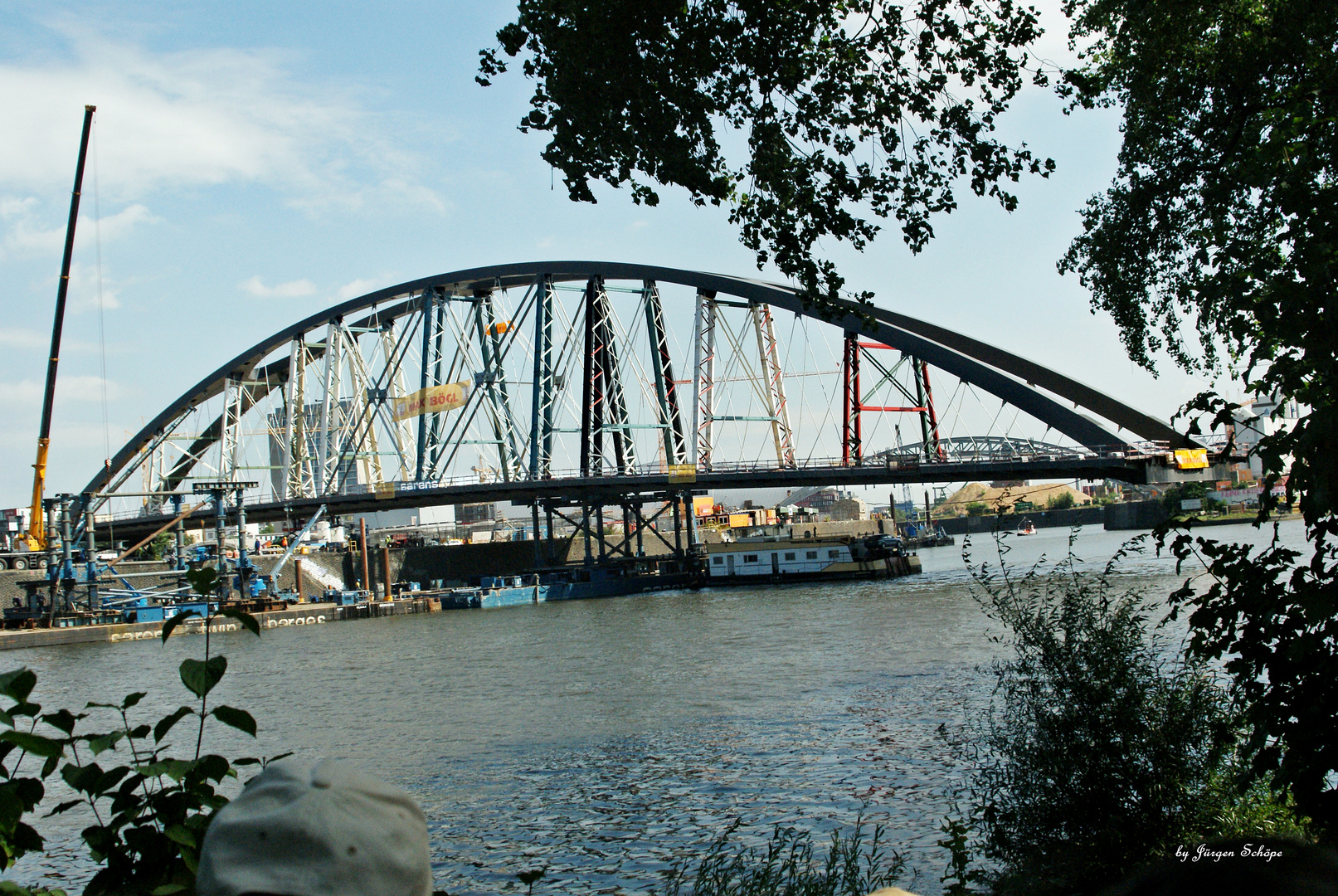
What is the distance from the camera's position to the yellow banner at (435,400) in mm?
95312

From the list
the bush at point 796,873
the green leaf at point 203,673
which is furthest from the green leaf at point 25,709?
the bush at point 796,873

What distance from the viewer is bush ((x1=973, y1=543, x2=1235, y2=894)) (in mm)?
9984

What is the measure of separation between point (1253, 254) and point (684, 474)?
68.4 m

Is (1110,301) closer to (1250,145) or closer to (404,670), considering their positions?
(1250,145)

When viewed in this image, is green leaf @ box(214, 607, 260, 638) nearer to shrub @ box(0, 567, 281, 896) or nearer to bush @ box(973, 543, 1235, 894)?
shrub @ box(0, 567, 281, 896)

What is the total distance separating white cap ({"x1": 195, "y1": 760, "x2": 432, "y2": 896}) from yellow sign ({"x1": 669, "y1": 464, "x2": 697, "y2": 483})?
76093 millimetres

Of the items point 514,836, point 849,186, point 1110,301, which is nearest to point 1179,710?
point 849,186

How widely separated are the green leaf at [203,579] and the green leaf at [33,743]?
3.16ft

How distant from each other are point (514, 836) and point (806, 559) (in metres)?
62.9

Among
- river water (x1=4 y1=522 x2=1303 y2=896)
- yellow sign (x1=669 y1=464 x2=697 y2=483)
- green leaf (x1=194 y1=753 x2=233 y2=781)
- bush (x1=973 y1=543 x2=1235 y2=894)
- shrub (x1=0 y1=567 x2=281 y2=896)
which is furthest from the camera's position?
yellow sign (x1=669 y1=464 x2=697 y2=483)


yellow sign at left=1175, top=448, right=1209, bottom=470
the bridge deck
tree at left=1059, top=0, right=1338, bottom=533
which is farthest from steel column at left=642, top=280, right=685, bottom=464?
tree at left=1059, top=0, right=1338, bottom=533

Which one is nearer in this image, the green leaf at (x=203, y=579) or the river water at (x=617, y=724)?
the green leaf at (x=203, y=579)

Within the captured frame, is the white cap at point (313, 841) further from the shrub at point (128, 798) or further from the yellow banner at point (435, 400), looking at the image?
the yellow banner at point (435, 400)

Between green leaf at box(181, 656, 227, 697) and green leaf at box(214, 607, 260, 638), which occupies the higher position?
green leaf at box(214, 607, 260, 638)
